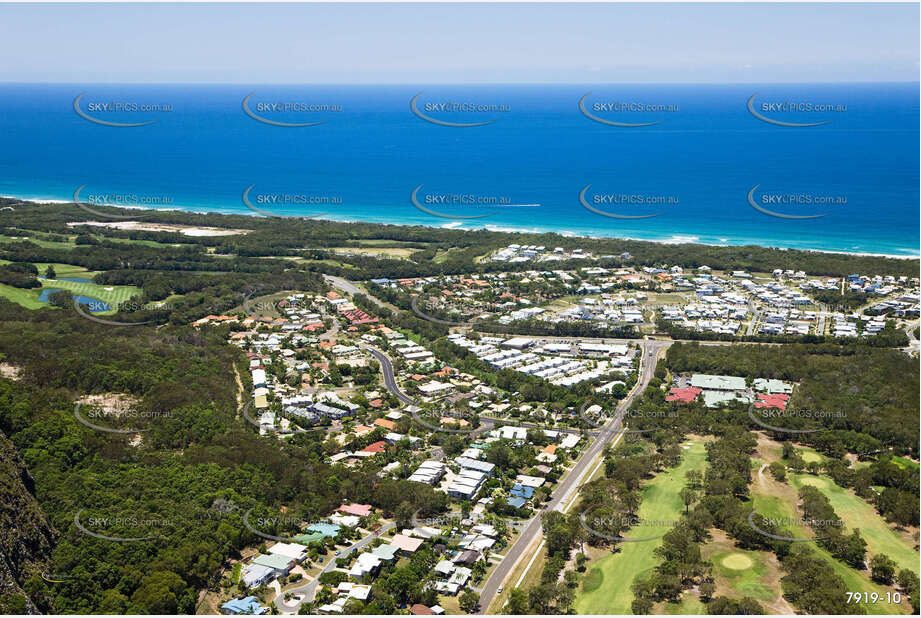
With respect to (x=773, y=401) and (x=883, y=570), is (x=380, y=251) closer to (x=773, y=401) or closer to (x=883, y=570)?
(x=773, y=401)

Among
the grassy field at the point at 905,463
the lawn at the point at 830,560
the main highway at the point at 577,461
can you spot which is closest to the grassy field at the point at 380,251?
the main highway at the point at 577,461

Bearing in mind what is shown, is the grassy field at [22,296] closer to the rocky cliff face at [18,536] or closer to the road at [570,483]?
the rocky cliff face at [18,536]

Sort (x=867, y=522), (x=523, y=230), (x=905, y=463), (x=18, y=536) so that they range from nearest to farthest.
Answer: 1. (x=18, y=536)
2. (x=867, y=522)
3. (x=905, y=463)
4. (x=523, y=230)

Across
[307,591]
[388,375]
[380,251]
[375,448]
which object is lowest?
[307,591]

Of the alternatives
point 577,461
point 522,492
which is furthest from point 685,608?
point 577,461

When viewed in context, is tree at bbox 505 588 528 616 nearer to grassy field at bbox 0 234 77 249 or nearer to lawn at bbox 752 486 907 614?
lawn at bbox 752 486 907 614

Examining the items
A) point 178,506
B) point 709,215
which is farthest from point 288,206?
point 178,506
